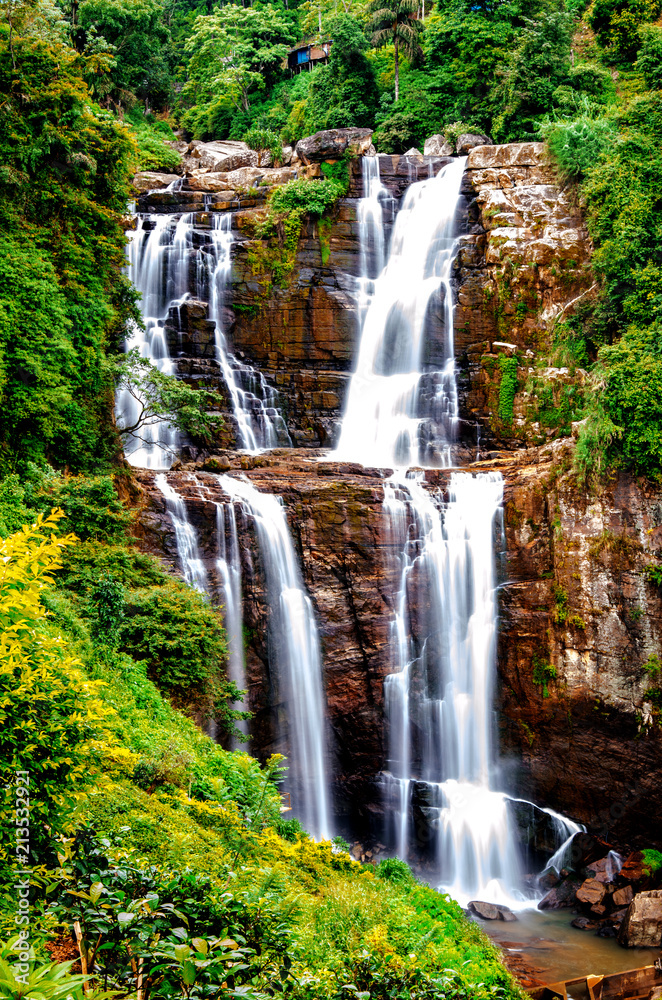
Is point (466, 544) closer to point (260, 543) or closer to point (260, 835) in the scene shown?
point (260, 543)

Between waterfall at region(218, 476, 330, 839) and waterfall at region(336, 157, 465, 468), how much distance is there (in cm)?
572

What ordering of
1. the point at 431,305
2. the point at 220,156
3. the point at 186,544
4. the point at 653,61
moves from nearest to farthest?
the point at 186,544, the point at 653,61, the point at 431,305, the point at 220,156

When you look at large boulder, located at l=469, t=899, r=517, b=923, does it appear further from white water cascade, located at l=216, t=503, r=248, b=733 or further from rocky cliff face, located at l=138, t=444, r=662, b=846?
white water cascade, located at l=216, t=503, r=248, b=733

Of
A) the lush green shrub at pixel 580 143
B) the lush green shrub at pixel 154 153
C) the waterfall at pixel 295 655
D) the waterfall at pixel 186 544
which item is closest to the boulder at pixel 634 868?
the waterfall at pixel 295 655

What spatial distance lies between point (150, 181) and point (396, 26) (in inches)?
568

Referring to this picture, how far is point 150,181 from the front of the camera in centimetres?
2836

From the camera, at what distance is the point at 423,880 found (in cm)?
1595

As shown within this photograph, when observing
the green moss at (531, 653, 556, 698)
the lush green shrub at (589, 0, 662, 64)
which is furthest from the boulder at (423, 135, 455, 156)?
the green moss at (531, 653, 556, 698)

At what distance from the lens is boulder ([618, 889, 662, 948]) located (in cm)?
1307

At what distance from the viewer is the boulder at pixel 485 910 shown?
47.5 feet

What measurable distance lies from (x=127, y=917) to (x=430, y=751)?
585 inches

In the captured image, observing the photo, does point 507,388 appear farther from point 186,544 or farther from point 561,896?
point 561,896

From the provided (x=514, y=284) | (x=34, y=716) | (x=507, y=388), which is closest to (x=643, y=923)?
(x=34, y=716)

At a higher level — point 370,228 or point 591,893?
point 370,228
